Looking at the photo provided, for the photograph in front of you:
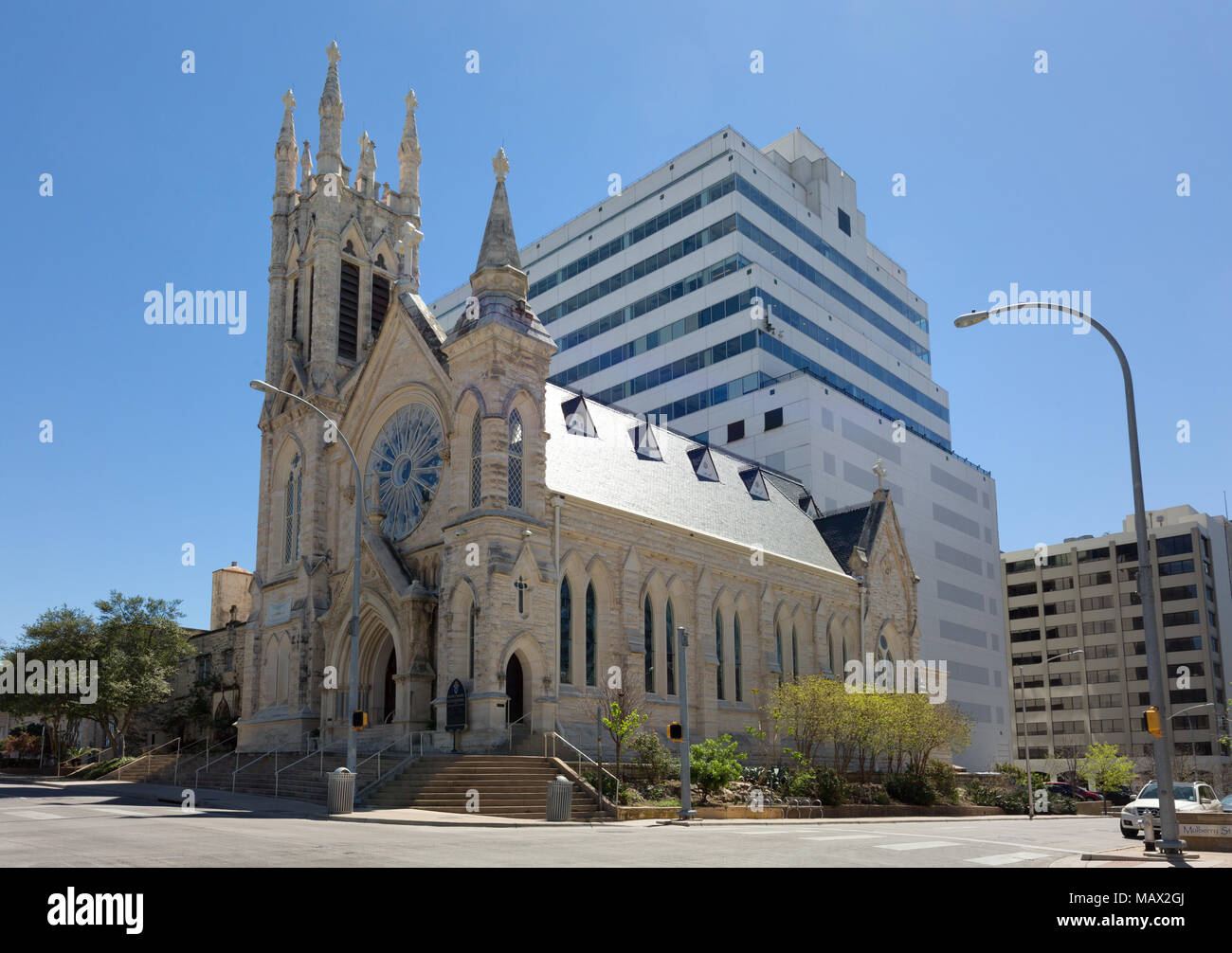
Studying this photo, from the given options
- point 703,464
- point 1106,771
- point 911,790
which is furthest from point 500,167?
point 1106,771

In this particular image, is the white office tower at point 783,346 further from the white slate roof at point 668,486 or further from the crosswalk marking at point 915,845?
the crosswalk marking at point 915,845

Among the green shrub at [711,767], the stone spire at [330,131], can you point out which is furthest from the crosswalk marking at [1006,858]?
the stone spire at [330,131]

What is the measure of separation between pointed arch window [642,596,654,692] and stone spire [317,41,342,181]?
22.9m

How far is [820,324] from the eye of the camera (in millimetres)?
71250

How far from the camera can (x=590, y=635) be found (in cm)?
3500

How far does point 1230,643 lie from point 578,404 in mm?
90211

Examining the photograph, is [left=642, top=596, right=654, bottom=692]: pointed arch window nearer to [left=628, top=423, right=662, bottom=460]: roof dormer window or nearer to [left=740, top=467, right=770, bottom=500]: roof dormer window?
[left=628, top=423, right=662, bottom=460]: roof dormer window

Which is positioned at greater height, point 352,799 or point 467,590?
point 467,590

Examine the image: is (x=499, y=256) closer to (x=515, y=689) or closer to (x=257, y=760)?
(x=515, y=689)

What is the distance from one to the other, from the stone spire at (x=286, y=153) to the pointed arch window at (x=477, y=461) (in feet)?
70.9

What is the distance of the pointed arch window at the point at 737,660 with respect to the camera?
4078 centimetres
